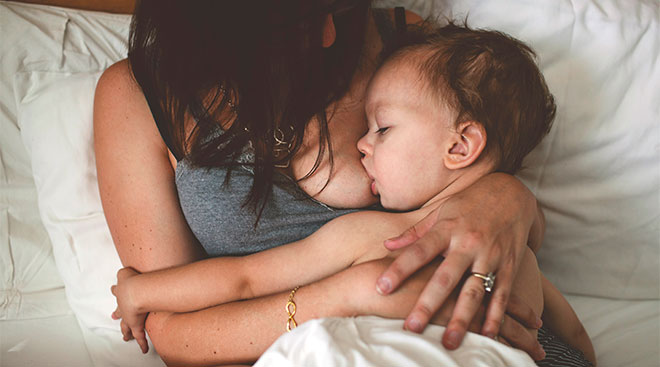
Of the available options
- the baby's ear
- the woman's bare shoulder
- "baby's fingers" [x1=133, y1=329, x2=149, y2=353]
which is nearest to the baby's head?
the baby's ear

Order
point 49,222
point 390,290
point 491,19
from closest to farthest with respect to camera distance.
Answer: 1. point 390,290
2. point 49,222
3. point 491,19

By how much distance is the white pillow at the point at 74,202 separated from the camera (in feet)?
4.01

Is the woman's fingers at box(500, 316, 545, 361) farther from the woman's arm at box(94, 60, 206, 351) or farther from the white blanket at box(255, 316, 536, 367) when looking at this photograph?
the woman's arm at box(94, 60, 206, 351)

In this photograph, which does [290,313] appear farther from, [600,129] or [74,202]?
[600,129]

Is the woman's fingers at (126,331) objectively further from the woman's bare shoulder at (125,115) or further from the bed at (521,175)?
the woman's bare shoulder at (125,115)

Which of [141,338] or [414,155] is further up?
[414,155]

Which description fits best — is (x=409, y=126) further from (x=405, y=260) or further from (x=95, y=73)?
Result: (x=95, y=73)

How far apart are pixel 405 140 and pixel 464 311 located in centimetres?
35

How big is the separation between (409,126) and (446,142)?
77mm

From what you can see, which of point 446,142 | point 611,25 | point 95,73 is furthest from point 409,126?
point 95,73

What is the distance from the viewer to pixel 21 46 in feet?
4.22

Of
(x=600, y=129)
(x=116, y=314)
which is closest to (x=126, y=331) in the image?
(x=116, y=314)

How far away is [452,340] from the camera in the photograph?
0.77m

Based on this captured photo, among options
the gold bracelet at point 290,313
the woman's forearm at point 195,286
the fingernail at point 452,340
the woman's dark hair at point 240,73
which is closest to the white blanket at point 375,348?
the fingernail at point 452,340
